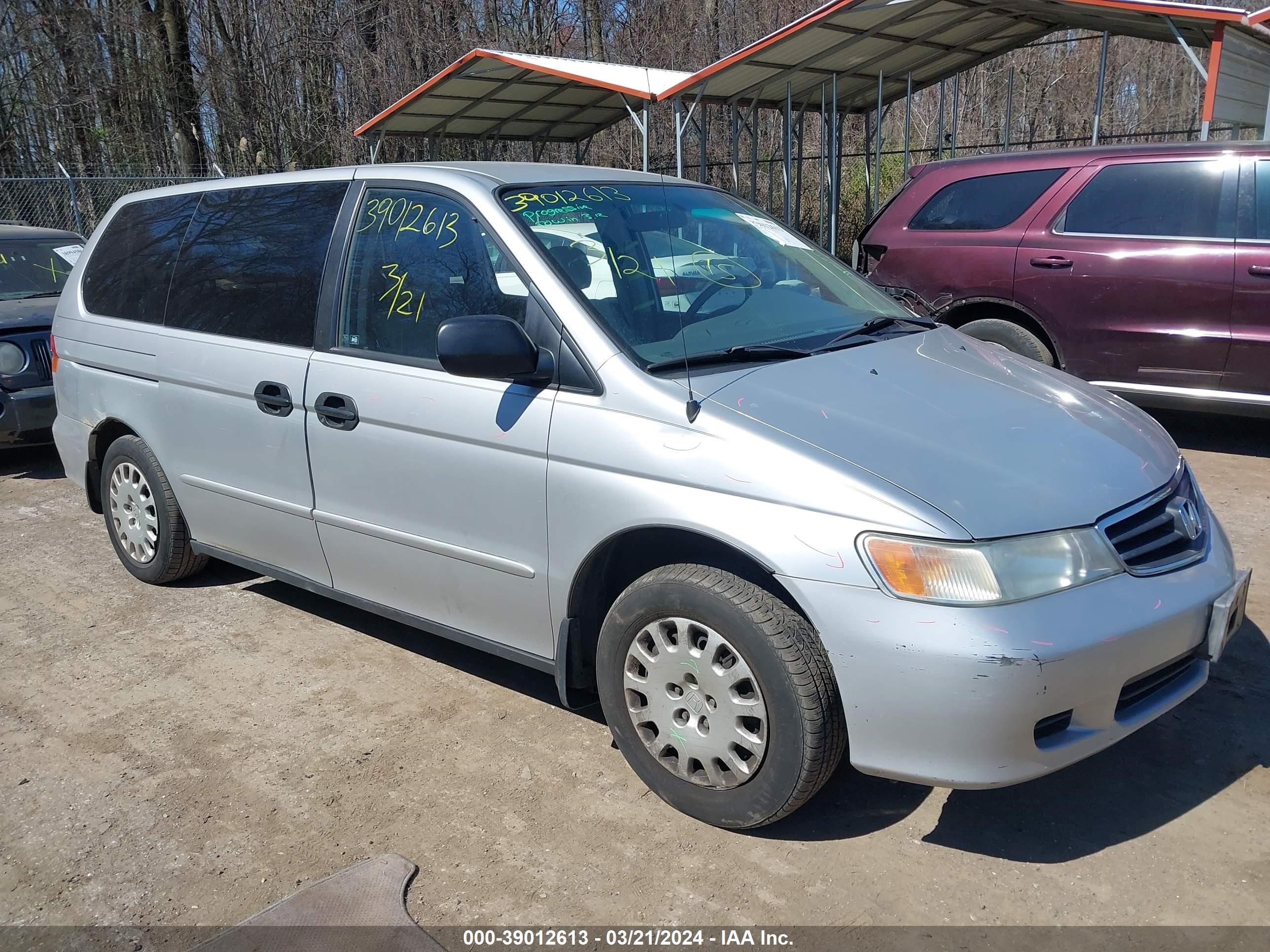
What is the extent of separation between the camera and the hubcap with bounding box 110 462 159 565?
4.80m

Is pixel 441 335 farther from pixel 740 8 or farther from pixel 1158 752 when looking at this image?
pixel 740 8

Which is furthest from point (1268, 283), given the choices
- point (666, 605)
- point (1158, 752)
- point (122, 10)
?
point (122, 10)

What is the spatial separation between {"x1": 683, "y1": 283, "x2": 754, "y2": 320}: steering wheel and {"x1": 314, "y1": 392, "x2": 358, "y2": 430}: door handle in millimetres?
1216

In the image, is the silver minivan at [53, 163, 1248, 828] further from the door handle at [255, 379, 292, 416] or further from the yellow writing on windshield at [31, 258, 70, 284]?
the yellow writing on windshield at [31, 258, 70, 284]

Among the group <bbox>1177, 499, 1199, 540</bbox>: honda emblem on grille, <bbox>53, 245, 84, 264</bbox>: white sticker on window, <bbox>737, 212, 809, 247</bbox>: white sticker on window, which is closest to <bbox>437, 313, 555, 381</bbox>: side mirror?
<bbox>737, 212, 809, 247</bbox>: white sticker on window

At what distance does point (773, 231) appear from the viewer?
419 cm

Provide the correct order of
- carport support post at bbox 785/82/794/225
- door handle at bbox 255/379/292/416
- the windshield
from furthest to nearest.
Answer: carport support post at bbox 785/82/794/225 < the windshield < door handle at bbox 255/379/292/416

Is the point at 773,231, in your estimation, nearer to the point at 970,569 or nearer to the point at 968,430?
the point at 968,430

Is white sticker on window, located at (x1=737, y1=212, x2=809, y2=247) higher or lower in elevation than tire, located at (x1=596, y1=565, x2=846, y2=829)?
higher

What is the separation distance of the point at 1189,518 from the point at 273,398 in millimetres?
3130

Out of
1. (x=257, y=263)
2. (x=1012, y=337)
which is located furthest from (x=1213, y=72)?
(x=257, y=263)

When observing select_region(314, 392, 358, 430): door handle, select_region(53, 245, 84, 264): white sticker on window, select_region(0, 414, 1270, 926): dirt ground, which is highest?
select_region(53, 245, 84, 264): white sticker on window

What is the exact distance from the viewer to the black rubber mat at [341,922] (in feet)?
8.45

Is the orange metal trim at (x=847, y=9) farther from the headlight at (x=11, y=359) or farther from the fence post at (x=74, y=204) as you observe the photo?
the fence post at (x=74, y=204)
